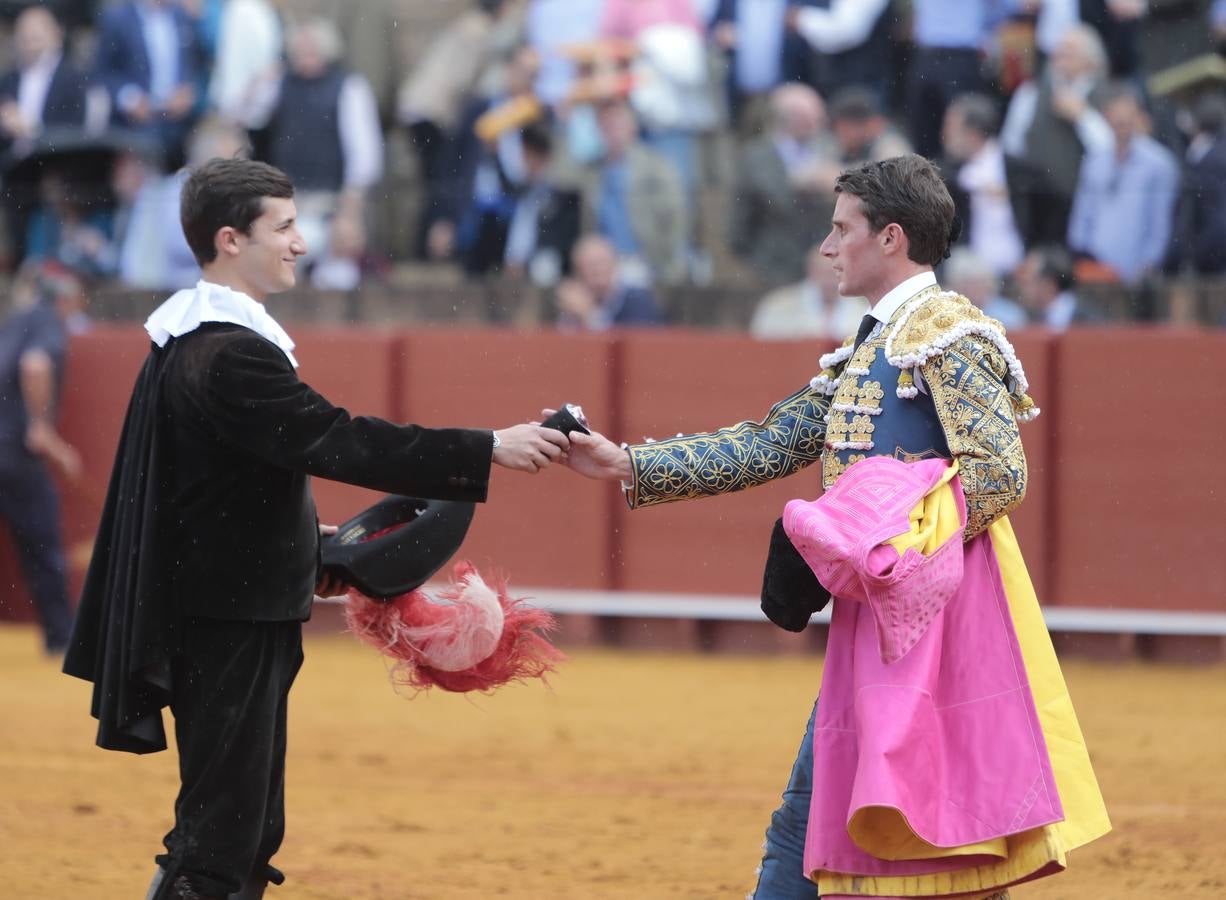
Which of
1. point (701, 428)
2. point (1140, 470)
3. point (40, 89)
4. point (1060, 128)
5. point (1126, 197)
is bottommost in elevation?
point (1140, 470)

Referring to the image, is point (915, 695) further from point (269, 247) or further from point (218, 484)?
point (269, 247)

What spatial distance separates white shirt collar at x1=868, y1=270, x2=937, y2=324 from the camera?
11.3 feet

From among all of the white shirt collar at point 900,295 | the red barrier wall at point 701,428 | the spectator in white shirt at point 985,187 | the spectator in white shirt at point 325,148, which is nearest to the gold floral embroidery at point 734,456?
the white shirt collar at point 900,295

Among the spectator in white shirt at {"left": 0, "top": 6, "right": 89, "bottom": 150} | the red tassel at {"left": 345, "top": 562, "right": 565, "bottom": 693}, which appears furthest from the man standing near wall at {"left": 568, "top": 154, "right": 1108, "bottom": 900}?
the spectator in white shirt at {"left": 0, "top": 6, "right": 89, "bottom": 150}

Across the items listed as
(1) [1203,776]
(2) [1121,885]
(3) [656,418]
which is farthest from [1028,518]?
(2) [1121,885]

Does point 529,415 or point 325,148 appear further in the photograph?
point 325,148

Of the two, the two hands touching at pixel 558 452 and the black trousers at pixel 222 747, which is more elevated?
the two hands touching at pixel 558 452

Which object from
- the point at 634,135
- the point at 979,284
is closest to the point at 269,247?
the point at 979,284

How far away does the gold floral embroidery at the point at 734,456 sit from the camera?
145 inches

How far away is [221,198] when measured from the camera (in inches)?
144

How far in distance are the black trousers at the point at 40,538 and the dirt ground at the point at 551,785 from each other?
285 mm

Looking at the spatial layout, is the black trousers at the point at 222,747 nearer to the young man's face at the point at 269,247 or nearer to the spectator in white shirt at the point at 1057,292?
the young man's face at the point at 269,247

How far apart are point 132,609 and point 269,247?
741mm

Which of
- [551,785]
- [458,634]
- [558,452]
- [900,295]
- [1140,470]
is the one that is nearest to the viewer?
[900,295]
